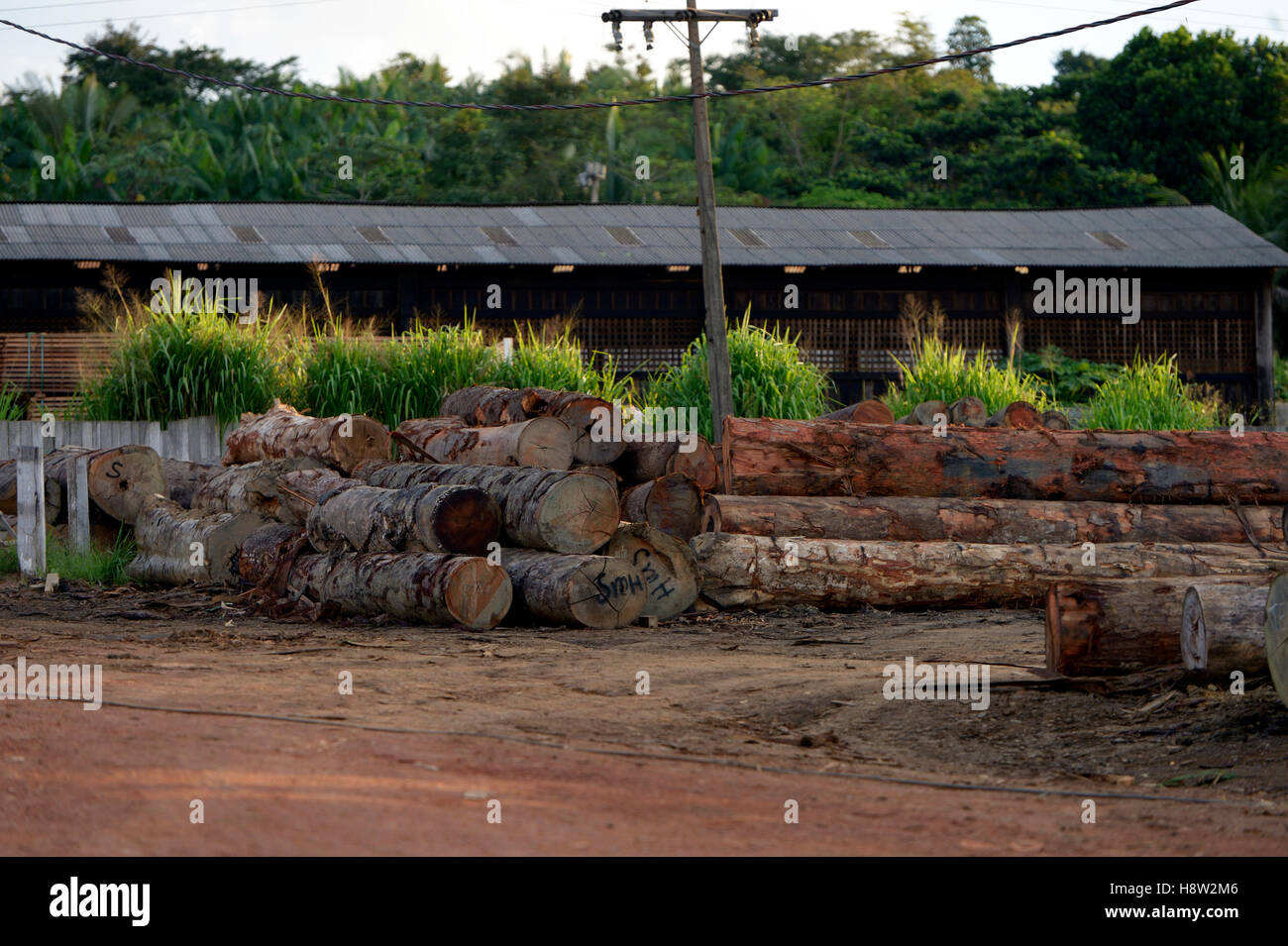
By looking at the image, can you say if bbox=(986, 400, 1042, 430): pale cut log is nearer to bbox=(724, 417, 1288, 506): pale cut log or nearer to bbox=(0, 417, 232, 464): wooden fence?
bbox=(724, 417, 1288, 506): pale cut log

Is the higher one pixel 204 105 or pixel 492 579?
pixel 204 105

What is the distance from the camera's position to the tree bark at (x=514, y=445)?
12.2 m

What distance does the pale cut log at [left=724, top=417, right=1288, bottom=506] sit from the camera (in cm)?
1198

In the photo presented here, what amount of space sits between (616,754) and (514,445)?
6872mm

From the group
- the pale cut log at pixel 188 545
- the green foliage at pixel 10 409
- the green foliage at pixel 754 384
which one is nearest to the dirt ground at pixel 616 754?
the pale cut log at pixel 188 545

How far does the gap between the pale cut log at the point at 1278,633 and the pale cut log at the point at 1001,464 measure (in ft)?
20.3

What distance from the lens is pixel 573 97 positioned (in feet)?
180

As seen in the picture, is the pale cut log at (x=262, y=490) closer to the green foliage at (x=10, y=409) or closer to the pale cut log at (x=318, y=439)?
the pale cut log at (x=318, y=439)

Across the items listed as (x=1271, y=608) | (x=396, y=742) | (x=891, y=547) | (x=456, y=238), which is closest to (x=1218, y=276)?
(x=456, y=238)

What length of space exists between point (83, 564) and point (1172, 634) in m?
10.3

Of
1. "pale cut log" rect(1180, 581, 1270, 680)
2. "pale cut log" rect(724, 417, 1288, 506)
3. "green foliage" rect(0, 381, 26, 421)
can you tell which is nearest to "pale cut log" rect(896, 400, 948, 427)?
"pale cut log" rect(724, 417, 1288, 506)
